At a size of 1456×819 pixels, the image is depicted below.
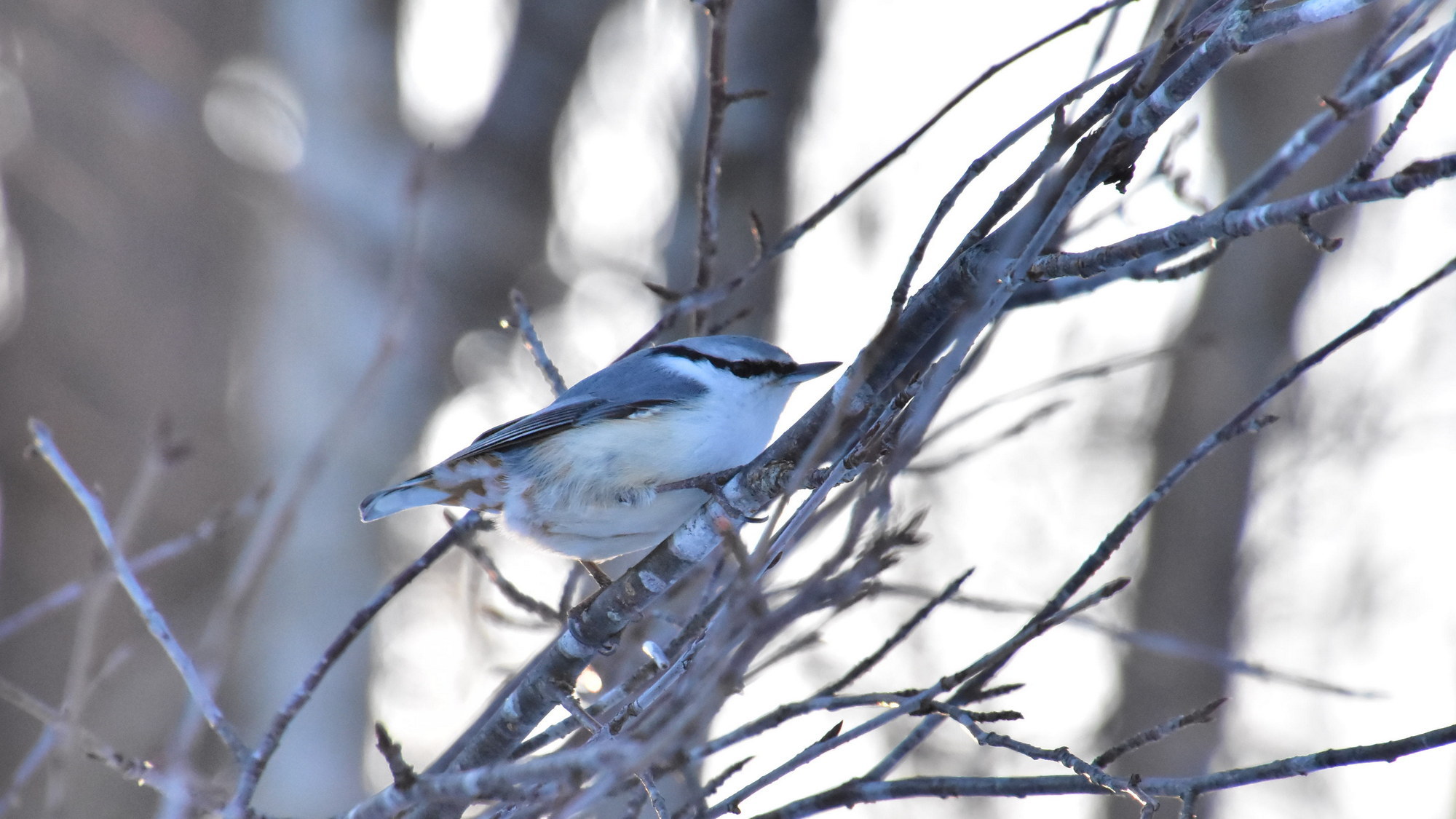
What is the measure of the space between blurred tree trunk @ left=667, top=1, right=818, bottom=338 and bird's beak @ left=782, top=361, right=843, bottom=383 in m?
1.79

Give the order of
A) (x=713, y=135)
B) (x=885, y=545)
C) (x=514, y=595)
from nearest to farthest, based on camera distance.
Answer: (x=885, y=545) < (x=713, y=135) < (x=514, y=595)

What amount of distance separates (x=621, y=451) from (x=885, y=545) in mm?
1730

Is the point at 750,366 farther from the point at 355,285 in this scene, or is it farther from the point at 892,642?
the point at 355,285

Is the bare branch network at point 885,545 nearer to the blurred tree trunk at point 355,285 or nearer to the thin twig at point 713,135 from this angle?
the thin twig at point 713,135

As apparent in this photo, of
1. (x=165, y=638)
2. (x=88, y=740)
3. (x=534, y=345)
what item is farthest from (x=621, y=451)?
(x=88, y=740)

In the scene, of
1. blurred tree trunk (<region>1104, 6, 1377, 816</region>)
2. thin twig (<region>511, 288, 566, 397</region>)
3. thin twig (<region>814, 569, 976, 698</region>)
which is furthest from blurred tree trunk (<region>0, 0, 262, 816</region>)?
blurred tree trunk (<region>1104, 6, 1377, 816</region>)

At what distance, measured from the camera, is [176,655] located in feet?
6.38

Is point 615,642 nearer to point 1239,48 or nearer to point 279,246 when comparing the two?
point 1239,48

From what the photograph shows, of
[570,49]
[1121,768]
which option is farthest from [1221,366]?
[570,49]

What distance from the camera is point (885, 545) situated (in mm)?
1348

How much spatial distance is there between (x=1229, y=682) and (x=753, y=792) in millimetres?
5781

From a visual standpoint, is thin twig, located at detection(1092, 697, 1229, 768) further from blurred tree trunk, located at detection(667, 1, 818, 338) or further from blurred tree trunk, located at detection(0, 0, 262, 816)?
blurred tree trunk, located at detection(0, 0, 262, 816)

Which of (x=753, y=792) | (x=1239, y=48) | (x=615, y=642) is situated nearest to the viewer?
(x=1239, y=48)

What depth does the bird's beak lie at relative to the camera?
3.21 meters
